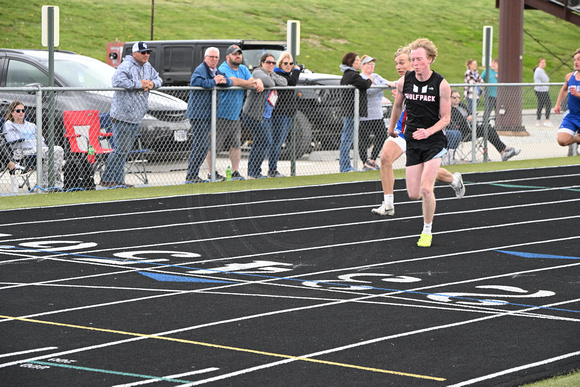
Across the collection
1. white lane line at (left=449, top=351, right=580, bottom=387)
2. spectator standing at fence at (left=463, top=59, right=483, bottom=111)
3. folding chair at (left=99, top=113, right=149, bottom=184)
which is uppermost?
spectator standing at fence at (left=463, top=59, right=483, bottom=111)

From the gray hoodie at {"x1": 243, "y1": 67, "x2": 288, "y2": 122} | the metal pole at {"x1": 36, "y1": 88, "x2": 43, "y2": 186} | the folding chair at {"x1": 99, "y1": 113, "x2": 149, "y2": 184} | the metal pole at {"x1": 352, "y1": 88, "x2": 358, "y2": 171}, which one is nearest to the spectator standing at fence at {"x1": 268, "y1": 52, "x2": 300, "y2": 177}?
the gray hoodie at {"x1": 243, "y1": 67, "x2": 288, "y2": 122}

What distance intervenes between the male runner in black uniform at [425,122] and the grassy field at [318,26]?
3513 cm

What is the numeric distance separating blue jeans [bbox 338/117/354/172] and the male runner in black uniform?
634 centimetres

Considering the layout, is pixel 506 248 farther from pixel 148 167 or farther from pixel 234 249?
pixel 148 167

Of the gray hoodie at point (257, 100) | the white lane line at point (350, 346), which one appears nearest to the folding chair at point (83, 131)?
the gray hoodie at point (257, 100)

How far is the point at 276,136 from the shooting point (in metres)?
15.6

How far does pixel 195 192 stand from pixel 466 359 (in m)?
8.46

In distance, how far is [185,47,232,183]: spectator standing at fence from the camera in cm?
1443

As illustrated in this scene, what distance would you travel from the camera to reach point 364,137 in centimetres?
1634

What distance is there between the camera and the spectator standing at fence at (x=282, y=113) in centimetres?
1551

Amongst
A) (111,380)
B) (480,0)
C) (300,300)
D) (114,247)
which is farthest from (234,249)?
(480,0)

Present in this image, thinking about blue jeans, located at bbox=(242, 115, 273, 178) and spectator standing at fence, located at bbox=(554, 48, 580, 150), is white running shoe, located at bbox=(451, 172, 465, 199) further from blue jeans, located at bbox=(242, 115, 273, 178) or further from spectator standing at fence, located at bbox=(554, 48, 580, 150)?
blue jeans, located at bbox=(242, 115, 273, 178)

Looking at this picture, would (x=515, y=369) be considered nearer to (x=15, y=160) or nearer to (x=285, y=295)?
(x=285, y=295)

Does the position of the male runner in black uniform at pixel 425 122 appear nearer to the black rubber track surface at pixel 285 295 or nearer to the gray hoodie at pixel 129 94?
the black rubber track surface at pixel 285 295
